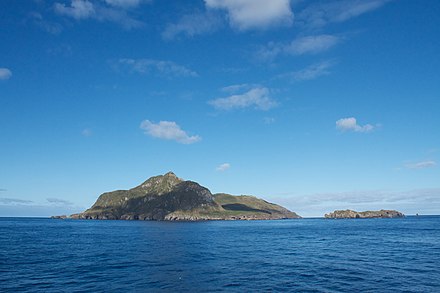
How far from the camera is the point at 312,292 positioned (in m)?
45.1

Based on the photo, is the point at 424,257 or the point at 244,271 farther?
the point at 424,257

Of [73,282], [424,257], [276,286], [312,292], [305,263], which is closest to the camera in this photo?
[312,292]

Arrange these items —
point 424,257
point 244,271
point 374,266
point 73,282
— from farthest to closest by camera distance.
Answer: point 424,257 < point 374,266 < point 244,271 < point 73,282

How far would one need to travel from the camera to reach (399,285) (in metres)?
48.9

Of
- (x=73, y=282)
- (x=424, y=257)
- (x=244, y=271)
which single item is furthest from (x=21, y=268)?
(x=424, y=257)

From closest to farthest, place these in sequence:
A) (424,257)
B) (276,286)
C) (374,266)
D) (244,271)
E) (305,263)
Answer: (276,286) → (244,271) → (374,266) → (305,263) → (424,257)

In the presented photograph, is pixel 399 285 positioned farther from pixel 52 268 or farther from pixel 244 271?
pixel 52 268

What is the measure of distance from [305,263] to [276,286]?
23.3 metres

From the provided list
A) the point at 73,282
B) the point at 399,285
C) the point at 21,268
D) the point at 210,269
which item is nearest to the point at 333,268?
the point at 399,285

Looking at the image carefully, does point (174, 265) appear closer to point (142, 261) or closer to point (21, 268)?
point (142, 261)

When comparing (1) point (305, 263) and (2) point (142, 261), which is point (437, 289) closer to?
(1) point (305, 263)

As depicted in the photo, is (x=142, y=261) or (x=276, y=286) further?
(x=142, y=261)

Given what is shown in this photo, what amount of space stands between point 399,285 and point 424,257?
3441 centimetres

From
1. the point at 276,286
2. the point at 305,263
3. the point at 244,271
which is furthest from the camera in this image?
the point at 305,263
